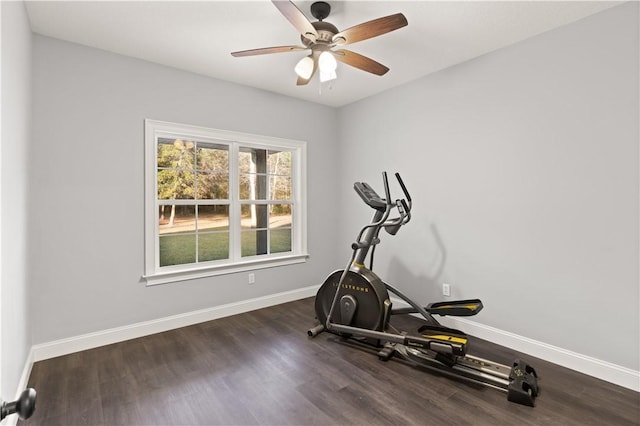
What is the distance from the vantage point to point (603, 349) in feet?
7.85

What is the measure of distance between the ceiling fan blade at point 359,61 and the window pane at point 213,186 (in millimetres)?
1955

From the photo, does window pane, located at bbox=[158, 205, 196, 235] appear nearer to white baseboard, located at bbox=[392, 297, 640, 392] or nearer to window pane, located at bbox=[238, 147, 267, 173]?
window pane, located at bbox=[238, 147, 267, 173]

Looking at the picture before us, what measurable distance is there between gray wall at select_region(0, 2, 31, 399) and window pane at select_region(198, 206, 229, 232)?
1536 mm

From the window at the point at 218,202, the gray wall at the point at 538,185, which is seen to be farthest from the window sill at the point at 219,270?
the gray wall at the point at 538,185

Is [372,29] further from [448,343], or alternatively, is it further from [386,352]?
[386,352]

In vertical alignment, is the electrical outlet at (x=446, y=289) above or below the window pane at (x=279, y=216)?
below

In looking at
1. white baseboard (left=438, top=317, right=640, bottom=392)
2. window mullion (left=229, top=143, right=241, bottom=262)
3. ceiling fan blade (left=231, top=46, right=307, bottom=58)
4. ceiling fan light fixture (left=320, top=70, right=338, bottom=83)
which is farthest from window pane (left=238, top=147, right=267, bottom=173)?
white baseboard (left=438, top=317, right=640, bottom=392)

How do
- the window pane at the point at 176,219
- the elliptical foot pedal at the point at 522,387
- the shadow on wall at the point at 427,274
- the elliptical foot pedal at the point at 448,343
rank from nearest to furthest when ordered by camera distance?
the elliptical foot pedal at the point at 522,387
the elliptical foot pedal at the point at 448,343
the shadow on wall at the point at 427,274
the window pane at the point at 176,219

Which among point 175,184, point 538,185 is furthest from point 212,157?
point 538,185

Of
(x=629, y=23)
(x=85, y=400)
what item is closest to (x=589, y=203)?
(x=629, y=23)

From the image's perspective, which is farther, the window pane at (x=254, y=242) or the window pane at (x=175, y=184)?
the window pane at (x=254, y=242)

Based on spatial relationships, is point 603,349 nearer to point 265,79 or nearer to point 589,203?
point 589,203

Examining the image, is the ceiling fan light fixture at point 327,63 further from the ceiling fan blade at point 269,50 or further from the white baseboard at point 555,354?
the white baseboard at point 555,354

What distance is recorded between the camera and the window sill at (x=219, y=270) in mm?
3214
